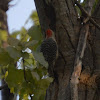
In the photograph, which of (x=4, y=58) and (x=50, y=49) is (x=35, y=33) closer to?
(x=50, y=49)

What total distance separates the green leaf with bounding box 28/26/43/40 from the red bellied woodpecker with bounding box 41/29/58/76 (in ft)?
0.27

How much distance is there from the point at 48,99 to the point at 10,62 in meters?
0.55

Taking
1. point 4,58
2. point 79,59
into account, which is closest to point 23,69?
point 4,58

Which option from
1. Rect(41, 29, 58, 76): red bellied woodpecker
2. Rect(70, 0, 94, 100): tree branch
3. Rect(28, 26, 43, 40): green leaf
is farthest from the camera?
Rect(28, 26, 43, 40): green leaf

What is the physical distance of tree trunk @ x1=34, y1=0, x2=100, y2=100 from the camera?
2.05 m

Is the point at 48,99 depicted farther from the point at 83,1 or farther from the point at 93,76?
the point at 83,1

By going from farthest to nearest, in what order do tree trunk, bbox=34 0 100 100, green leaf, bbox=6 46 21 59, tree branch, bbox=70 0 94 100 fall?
tree trunk, bbox=34 0 100 100 < tree branch, bbox=70 0 94 100 < green leaf, bbox=6 46 21 59

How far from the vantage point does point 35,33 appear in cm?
239

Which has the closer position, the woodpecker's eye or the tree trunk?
the tree trunk

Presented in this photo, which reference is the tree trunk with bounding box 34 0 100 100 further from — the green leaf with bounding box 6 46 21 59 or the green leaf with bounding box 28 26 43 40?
the green leaf with bounding box 6 46 21 59

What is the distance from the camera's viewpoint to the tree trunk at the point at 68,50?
2.05 metres

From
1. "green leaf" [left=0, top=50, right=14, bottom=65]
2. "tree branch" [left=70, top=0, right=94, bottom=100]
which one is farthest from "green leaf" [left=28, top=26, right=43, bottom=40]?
"green leaf" [left=0, top=50, right=14, bottom=65]

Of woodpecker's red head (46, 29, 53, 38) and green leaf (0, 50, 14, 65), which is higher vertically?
woodpecker's red head (46, 29, 53, 38)

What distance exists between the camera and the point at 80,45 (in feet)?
7.11
